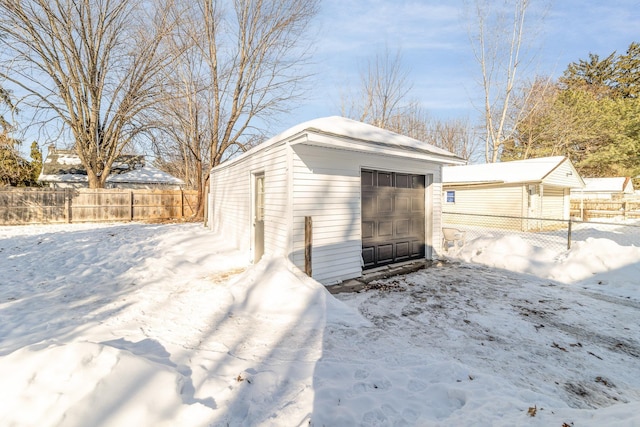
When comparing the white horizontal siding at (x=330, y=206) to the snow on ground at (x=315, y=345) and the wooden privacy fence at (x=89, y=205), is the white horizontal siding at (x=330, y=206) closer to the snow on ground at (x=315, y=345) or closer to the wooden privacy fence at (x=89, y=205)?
the snow on ground at (x=315, y=345)

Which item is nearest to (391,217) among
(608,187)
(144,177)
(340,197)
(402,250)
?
(402,250)

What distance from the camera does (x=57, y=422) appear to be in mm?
1665

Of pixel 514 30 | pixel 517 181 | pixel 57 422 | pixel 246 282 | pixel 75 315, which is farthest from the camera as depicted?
pixel 514 30

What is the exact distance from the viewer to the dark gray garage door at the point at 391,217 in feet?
19.9

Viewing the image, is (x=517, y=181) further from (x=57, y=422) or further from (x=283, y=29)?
(x=57, y=422)

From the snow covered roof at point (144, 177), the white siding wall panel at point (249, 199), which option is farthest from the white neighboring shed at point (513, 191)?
the snow covered roof at point (144, 177)

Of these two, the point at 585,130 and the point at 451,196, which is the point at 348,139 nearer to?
the point at 451,196

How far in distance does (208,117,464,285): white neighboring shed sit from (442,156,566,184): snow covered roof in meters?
10.3

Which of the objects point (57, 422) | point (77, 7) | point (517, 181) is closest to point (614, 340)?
point (57, 422)

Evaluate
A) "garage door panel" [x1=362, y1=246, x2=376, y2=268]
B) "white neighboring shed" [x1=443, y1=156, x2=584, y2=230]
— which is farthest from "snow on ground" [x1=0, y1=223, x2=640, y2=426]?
"white neighboring shed" [x1=443, y1=156, x2=584, y2=230]

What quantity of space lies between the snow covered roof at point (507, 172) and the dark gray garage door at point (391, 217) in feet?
34.9

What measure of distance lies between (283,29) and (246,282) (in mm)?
14813

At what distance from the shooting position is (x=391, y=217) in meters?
6.50

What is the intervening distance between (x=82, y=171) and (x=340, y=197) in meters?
23.5
